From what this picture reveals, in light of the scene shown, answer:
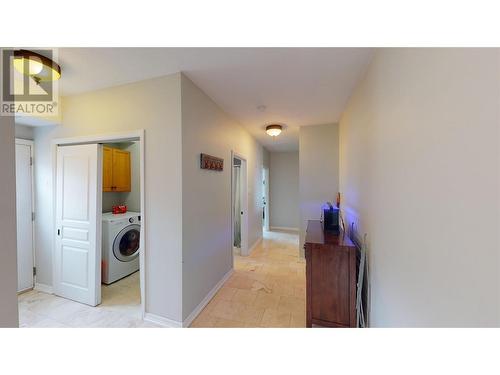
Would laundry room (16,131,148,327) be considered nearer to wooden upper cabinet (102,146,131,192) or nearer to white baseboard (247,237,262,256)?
wooden upper cabinet (102,146,131,192)

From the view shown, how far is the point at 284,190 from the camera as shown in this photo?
6.35 meters

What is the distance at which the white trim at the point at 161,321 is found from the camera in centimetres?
187

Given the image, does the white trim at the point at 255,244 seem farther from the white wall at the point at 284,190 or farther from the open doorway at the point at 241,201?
the white wall at the point at 284,190

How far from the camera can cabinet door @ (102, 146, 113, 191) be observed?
3223 mm

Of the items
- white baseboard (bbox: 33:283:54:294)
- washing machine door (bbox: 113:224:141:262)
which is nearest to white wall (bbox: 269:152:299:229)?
washing machine door (bbox: 113:224:141:262)

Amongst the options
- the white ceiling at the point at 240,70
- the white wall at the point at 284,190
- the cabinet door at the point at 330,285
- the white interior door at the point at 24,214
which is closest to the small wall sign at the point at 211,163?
the white ceiling at the point at 240,70

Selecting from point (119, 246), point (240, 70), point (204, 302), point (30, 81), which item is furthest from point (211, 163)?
point (119, 246)

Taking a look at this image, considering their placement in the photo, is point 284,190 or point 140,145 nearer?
point 140,145

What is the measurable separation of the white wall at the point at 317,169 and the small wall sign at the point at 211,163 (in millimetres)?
1771

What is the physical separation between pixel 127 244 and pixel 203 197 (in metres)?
1.82

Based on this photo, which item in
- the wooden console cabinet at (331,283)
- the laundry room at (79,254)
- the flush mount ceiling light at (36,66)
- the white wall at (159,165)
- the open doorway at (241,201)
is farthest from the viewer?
the open doorway at (241,201)

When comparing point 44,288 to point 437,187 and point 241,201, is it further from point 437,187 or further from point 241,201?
point 437,187

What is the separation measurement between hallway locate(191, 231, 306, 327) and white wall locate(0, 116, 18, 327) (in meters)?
1.53

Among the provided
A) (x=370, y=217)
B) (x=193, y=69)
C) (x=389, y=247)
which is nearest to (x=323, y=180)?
(x=370, y=217)
